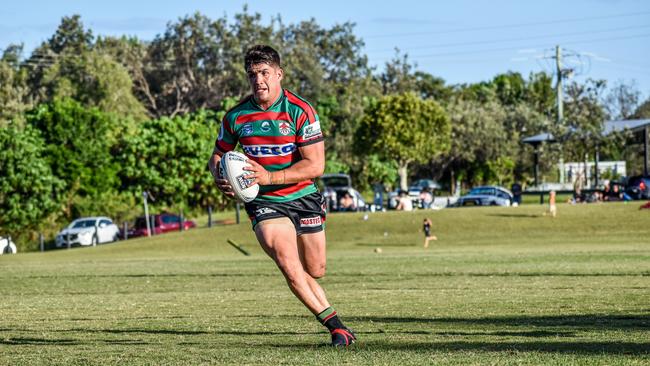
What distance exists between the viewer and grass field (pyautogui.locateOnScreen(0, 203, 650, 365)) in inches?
339

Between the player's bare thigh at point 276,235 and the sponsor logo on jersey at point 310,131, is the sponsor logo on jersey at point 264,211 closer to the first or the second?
the player's bare thigh at point 276,235

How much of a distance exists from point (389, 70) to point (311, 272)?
111538 mm

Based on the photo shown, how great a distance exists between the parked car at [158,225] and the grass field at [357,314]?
35.0 m

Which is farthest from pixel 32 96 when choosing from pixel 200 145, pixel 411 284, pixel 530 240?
pixel 411 284

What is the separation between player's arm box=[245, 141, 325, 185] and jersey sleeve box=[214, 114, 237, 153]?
404 mm

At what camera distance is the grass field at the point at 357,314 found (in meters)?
8.60

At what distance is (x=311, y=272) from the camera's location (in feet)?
31.9

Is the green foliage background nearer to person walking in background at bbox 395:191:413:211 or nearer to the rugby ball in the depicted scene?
person walking in background at bbox 395:191:413:211

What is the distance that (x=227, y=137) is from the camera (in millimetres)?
9781

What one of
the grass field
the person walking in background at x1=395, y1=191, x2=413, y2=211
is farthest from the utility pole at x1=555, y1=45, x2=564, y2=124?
the grass field

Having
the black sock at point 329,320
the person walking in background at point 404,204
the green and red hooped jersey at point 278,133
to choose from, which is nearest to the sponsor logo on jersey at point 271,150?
the green and red hooped jersey at point 278,133

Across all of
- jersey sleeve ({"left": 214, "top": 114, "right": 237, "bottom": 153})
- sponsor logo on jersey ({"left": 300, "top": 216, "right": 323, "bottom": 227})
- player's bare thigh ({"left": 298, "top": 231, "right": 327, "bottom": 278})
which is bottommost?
player's bare thigh ({"left": 298, "top": 231, "right": 327, "bottom": 278})

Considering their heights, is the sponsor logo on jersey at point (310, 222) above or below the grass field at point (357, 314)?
above

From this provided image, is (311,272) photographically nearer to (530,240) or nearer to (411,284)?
(411,284)
